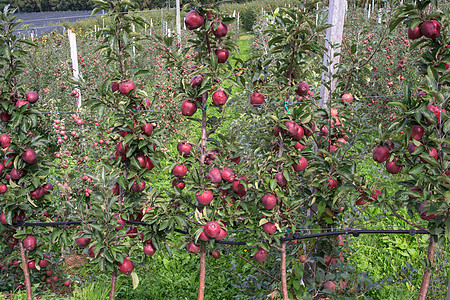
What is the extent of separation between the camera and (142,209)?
212cm

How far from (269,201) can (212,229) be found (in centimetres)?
33

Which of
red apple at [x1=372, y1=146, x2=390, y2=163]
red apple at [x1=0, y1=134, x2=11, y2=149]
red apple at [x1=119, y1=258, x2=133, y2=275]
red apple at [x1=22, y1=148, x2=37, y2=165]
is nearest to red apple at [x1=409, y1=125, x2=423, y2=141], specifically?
red apple at [x1=372, y1=146, x2=390, y2=163]

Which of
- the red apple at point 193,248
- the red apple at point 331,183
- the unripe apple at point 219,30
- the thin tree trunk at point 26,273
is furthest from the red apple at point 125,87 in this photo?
the thin tree trunk at point 26,273

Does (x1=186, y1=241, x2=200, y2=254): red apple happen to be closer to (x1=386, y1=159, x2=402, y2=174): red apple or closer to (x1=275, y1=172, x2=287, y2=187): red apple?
(x1=275, y1=172, x2=287, y2=187): red apple

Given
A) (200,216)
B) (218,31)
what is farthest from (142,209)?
(218,31)

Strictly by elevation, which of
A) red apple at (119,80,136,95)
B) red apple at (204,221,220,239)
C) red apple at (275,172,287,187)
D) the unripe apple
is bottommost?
red apple at (204,221,220,239)

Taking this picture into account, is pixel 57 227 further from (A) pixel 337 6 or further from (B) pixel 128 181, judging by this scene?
(A) pixel 337 6

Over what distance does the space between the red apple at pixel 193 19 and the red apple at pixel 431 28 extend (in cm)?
113

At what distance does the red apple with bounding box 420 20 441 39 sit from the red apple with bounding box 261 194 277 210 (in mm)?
1130

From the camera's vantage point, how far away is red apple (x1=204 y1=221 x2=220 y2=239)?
1.86 metres

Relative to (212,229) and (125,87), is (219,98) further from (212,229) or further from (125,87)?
(212,229)

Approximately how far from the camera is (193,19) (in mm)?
1825

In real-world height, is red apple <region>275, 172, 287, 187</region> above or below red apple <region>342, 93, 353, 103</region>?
below

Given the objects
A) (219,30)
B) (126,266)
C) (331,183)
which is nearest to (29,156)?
(126,266)
